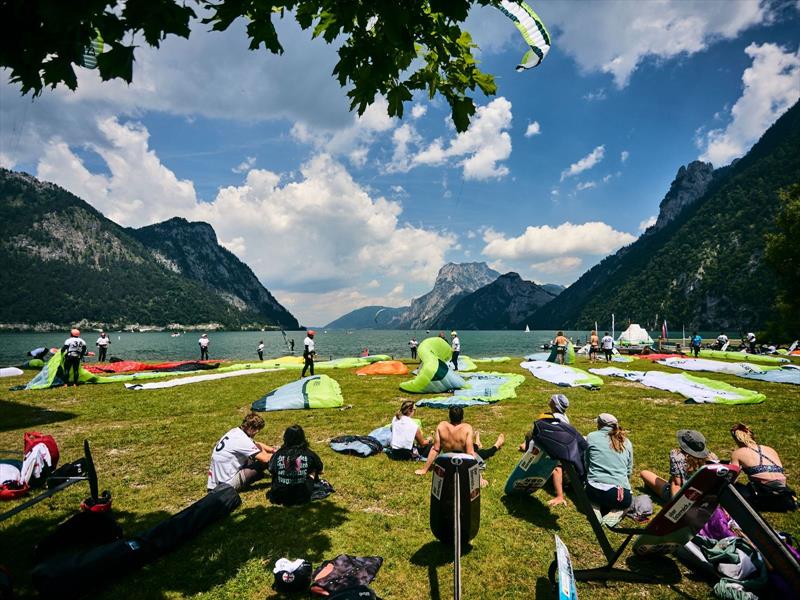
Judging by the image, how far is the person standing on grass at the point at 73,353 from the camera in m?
17.8

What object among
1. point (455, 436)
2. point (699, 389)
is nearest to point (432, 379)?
point (455, 436)

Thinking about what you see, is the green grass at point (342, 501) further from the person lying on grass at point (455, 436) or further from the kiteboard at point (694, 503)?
the kiteboard at point (694, 503)

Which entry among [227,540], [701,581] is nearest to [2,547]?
[227,540]

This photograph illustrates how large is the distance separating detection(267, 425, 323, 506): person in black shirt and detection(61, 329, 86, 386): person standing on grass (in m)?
15.5

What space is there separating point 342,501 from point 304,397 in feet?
26.2

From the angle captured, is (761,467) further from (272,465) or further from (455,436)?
(272,465)

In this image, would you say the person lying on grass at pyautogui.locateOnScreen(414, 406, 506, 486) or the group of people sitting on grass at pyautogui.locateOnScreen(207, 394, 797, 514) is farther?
the person lying on grass at pyautogui.locateOnScreen(414, 406, 506, 486)

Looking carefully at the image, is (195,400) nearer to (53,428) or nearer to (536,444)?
(53,428)

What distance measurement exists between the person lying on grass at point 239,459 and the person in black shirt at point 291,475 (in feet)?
2.82

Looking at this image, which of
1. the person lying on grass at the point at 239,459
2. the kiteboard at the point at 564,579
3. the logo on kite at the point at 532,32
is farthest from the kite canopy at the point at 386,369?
the logo on kite at the point at 532,32

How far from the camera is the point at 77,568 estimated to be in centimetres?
449

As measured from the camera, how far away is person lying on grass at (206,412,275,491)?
7.44 metres

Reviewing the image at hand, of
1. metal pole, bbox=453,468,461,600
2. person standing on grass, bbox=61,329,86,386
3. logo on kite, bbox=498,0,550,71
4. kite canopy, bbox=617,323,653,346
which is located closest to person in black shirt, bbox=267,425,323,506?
metal pole, bbox=453,468,461,600

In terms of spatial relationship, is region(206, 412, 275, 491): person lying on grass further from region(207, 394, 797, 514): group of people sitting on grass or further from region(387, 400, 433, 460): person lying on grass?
region(387, 400, 433, 460): person lying on grass
